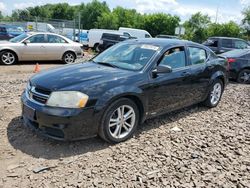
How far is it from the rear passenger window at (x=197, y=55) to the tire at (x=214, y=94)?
69cm

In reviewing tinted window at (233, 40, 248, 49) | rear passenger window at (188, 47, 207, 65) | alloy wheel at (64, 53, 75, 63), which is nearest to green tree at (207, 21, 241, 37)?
tinted window at (233, 40, 248, 49)

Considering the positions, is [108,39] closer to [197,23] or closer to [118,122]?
[118,122]

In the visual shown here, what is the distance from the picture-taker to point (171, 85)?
4.95 meters

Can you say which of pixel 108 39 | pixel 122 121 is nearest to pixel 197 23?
pixel 108 39

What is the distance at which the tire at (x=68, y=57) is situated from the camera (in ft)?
43.1

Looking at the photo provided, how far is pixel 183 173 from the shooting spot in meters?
3.62

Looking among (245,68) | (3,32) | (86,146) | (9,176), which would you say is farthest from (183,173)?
(3,32)

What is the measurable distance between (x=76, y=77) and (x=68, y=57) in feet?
30.8

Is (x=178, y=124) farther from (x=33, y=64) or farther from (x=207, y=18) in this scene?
(x=207, y=18)

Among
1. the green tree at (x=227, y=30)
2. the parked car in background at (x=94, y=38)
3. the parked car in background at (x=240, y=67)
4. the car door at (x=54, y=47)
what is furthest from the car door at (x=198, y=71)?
the green tree at (x=227, y=30)

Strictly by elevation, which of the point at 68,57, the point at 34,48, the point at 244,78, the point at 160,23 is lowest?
the point at 244,78

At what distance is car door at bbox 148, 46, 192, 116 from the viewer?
4.68 meters

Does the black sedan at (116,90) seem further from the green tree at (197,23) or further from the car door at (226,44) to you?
the green tree at (197,23)

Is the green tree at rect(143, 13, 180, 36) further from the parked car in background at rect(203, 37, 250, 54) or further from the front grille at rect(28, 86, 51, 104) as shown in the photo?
the front grille at rect(28, 86, 51, 104)
